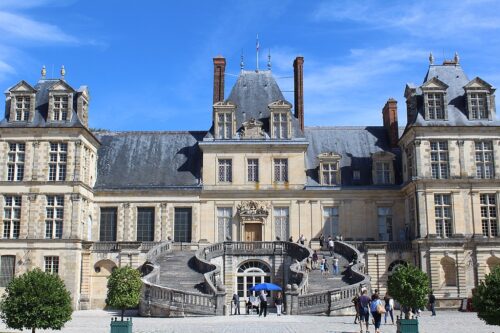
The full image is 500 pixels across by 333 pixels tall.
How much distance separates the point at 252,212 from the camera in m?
42.7

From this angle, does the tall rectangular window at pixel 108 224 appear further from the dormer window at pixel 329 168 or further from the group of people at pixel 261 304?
the dormer window at pixel 329 168

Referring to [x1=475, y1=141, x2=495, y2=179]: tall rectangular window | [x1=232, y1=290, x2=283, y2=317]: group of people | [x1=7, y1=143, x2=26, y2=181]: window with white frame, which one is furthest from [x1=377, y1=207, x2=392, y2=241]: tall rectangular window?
[x1=7, y1=143, x2=26, y2=181]: window with white frame

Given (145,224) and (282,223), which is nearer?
(145,224)

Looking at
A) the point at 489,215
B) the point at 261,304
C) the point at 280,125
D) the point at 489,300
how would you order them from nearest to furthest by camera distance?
the point at 489,300, the point at 261,304, the point at 489,215, the point at 280,125

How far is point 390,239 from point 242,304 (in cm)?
1093

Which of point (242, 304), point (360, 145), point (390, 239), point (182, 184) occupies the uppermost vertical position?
point (360, 145)

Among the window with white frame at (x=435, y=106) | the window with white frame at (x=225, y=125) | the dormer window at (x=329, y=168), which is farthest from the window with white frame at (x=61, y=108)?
the window with white frame at (x=435, y=106)

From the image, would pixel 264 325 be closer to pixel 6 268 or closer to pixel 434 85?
pixel 6 268

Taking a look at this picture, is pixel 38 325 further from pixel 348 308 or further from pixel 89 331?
pixel 348 308

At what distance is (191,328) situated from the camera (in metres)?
24.4

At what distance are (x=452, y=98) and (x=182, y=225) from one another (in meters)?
18.5

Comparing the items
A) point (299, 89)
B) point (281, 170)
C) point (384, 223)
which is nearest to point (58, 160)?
point (281, 170)

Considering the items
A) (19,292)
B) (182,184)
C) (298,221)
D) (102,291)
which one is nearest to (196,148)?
(182,184)

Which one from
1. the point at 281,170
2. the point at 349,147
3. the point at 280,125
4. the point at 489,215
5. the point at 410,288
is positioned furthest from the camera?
the point at 349,147
